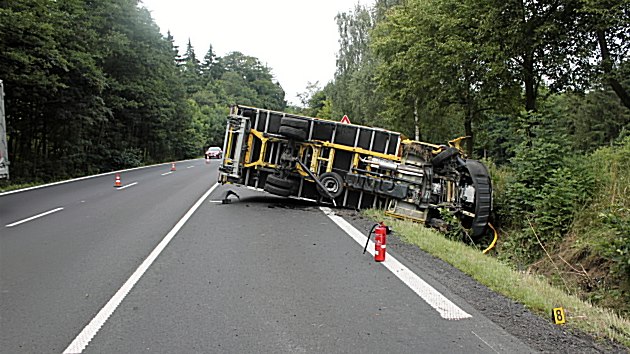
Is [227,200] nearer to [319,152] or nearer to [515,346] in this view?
[319,152]

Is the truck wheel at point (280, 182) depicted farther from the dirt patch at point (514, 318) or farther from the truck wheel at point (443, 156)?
the dirt patch at point (514, 318)

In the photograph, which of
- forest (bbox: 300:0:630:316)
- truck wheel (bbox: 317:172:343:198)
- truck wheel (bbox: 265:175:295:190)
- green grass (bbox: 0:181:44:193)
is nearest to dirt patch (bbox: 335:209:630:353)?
forest (bbox: 300:0:630:316)

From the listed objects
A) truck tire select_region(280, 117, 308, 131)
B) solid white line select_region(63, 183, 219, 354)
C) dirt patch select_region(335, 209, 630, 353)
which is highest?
truck tire select_region(280, 117, 308, 131)

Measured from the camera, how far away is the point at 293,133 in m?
12.5

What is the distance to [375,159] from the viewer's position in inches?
482

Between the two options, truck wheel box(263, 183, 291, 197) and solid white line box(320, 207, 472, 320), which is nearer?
solid white line box(320, 207, 472, 320)

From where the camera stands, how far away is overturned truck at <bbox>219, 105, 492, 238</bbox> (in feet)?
39.1

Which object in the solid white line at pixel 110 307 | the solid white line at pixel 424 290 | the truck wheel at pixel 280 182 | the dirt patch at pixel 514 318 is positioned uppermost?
the truck wheel at pixel 280 182

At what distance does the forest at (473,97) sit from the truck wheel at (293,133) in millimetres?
5274

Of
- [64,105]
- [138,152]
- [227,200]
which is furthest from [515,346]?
[138,152]

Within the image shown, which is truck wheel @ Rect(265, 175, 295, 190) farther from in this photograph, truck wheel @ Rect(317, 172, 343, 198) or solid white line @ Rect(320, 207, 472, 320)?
solid white line @ Rect(320, 207, 472, 320)

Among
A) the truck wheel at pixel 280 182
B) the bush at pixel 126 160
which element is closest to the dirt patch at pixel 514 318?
the truck wheel at pixel 280 182

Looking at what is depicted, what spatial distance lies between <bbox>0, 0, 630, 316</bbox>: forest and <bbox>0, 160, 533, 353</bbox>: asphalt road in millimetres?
3998

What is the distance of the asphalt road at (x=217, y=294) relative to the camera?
14.4 feet
